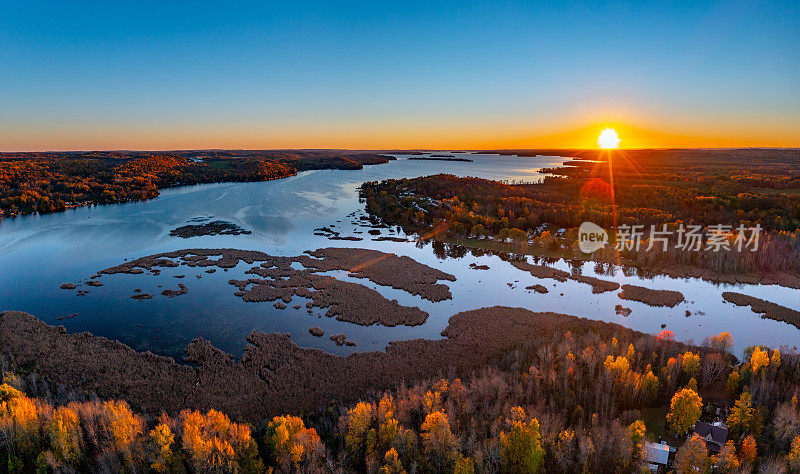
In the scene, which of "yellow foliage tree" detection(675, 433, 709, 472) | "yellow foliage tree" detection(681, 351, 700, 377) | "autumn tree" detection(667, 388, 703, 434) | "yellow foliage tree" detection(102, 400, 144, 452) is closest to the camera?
"yellow foliage tree" detection(675, 433, 709, 472)

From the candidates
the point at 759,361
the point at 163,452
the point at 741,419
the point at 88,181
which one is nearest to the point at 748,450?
the point at 741,419

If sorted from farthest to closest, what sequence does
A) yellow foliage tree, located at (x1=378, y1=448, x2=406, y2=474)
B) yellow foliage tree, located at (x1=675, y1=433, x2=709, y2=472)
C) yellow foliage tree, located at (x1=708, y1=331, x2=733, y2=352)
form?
yellow foliage tree, located at (x1=708, y1=331, x2=733, y2=352) → yellow foliage tree, located at (x1=675, y1=433, x2=709, y2=472) → yellow foliage tree, located at (x1=378, y1=448, x2=406, y2=474)

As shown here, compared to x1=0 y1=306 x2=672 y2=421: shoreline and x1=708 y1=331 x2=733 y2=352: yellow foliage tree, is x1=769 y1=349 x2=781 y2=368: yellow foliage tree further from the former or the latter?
x1=0 y1=306 x2=672 y2=421: shoreline

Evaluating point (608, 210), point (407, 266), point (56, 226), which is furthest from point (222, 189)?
point (608, 210)

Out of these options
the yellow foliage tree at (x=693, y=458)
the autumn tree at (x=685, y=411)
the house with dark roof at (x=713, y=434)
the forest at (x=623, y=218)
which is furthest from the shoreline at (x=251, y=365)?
the forest at (x=623, y=218)

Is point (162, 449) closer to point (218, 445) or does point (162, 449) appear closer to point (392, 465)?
point (218, 445)

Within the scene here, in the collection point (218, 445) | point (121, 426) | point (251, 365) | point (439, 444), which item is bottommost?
point (251, 365)

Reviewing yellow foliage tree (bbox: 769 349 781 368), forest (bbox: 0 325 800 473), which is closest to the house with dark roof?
forest (bbox: 0 325 800 473)
